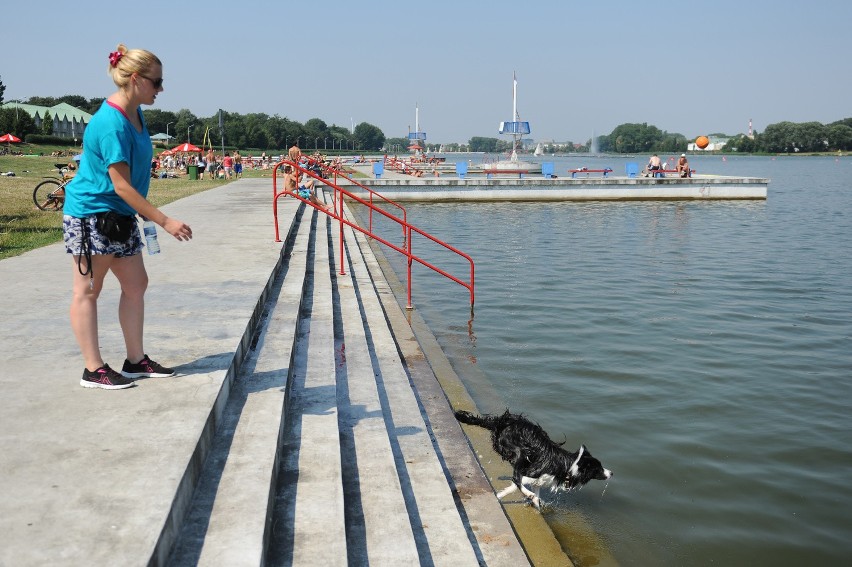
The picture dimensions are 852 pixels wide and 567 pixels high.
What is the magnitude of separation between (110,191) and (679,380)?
608 centimetres

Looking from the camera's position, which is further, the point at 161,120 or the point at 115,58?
the point at 161,120

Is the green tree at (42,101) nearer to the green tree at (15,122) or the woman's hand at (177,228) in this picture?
the green tree at (15,122)

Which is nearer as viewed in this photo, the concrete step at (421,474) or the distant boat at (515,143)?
the concrete step at (421,474)

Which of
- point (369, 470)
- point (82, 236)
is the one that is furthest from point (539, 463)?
point (82, 236)

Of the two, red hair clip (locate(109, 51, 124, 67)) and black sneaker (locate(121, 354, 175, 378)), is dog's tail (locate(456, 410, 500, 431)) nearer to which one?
black sneaker (locate(121, 354, 175, 378))

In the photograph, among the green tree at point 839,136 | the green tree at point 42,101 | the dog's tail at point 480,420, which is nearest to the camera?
the dog's tail at point 480,420

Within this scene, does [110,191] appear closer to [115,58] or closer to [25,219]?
[115,58]

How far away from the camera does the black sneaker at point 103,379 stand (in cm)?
401

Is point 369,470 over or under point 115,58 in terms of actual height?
under

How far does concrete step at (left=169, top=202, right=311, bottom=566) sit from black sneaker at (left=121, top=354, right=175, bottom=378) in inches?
16.0

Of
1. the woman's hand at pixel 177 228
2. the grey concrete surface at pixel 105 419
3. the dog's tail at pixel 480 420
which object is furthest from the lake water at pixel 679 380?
the woman's hand at pixel 177 228

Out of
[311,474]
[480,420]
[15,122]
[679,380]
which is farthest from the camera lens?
[15,122]

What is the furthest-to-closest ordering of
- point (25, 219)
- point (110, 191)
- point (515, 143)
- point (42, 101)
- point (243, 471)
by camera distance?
point (42, 101)
point (515, 143)
point (25, 219)
point (110, 191)
point (243, 471)

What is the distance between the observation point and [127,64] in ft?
12.4
